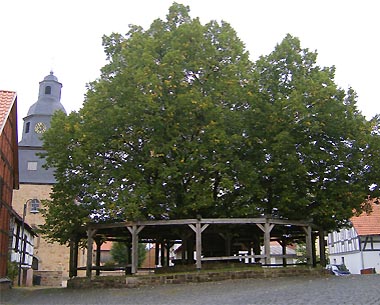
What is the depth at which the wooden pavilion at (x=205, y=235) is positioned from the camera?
20.2m

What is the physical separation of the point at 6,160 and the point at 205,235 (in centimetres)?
1006

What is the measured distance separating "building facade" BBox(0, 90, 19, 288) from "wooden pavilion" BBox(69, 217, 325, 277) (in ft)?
10.1

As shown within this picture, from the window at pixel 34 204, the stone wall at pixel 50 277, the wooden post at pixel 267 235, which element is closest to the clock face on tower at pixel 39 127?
the window at pixel 34 204

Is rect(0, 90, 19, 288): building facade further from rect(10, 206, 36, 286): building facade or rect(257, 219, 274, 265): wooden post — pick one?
rect(257, 219, 274, 265): wooden post

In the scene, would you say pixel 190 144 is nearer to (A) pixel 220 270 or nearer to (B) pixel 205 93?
(B) pixel 205 93

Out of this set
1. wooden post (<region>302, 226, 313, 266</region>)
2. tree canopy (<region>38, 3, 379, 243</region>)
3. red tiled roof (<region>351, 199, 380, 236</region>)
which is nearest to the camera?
tree canopy (<region>38, 3, 379, 243</region>)

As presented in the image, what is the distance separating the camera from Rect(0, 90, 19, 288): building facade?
2134cm

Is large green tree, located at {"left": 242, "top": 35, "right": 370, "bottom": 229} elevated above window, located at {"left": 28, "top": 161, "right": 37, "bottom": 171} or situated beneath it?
situated beneath

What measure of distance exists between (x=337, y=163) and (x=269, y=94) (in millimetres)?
4173

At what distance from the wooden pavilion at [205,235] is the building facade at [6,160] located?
10.1ft

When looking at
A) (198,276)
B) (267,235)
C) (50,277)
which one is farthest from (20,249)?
(267,235)

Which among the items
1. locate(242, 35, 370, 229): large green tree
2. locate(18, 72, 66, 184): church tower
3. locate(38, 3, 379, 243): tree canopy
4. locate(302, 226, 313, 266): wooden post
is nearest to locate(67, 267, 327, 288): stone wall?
locate(302, 226, 313, 266): wooden post

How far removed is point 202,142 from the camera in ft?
68.3

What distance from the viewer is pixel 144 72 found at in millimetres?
20328
